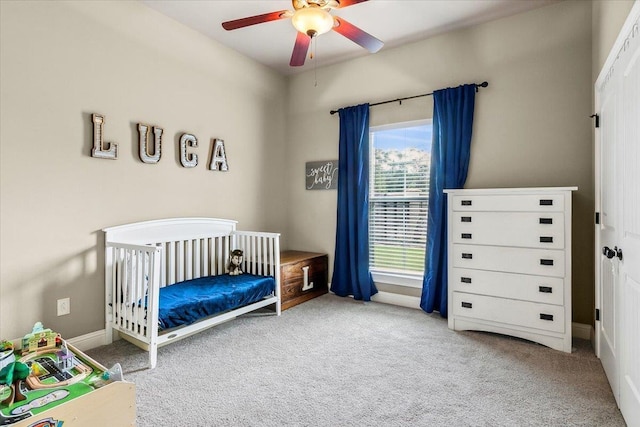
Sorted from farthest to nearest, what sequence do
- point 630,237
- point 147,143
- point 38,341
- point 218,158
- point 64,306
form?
point 218,158, point 147,143, point 64,306, point 38,341, point 630,237

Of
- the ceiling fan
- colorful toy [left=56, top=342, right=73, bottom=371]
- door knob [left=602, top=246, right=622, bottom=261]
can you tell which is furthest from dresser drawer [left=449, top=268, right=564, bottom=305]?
colorful toy [left=56, top=342, right=73, bottom=371]

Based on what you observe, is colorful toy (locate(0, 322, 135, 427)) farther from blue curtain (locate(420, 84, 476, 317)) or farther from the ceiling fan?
blue curtain (locate(420, 84, 476, 317))

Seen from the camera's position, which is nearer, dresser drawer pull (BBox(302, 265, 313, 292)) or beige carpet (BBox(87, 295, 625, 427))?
beige carpet (BBox(87, 295, 625, 427))

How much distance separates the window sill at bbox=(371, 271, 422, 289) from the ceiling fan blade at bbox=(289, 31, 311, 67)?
89.4 inches

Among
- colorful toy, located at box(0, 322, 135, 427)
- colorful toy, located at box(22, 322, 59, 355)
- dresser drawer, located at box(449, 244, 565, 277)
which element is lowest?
colorful toy, located at box(0, 322, 135, 427)

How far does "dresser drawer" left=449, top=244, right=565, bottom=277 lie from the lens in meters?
2.48

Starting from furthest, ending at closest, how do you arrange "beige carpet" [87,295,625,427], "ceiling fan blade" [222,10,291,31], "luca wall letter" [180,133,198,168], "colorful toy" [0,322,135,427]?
"luca wall letter" [180,133,198,168] < "ceiling fan blade" [222,10,291,31] < "beige carpet" [87,295,625,427] < "colorful toy" [0,322,135,427]

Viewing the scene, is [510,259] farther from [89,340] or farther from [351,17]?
[89,340]

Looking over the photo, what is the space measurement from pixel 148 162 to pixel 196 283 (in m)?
1.08

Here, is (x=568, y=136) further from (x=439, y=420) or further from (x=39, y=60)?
(x=39, y=60)

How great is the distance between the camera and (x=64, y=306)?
95.8 inches

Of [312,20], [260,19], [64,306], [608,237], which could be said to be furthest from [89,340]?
[608,237]

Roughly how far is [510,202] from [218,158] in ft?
8.54

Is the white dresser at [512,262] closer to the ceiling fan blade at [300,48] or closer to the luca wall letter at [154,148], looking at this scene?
the ceiling fan blade at [300,48]
